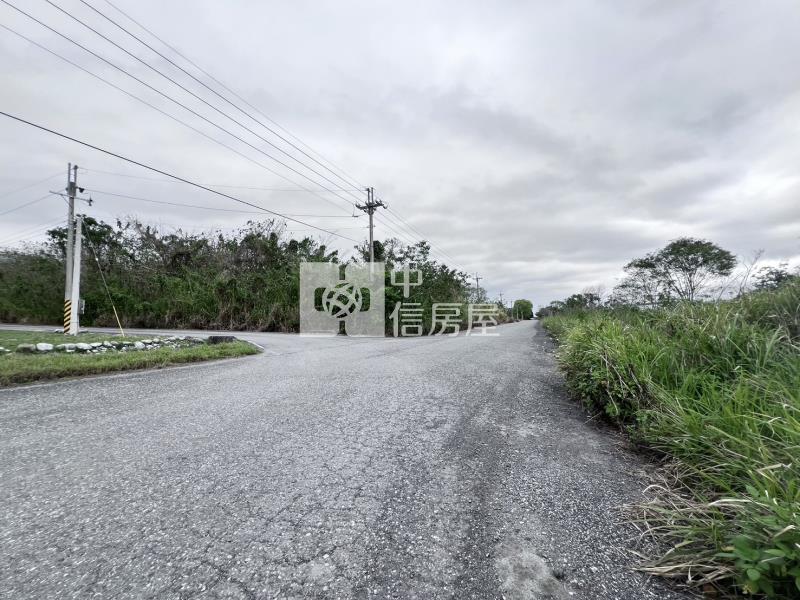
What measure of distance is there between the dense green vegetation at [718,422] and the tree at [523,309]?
2354 inches

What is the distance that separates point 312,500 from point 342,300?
1382cm

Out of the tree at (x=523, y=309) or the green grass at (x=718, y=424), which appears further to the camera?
the tree at (x=523, y=309)

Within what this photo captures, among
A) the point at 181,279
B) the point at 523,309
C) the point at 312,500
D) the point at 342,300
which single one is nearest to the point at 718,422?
the point at 312,500

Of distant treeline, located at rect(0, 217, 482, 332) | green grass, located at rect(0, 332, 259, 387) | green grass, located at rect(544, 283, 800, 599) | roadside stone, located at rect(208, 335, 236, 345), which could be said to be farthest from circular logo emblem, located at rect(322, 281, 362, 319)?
green grass, located at rect(544, 283, 800, 599)

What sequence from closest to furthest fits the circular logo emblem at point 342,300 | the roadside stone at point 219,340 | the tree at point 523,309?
1. the roadside stone at point 219,340
2. the circular logo emblem at point 342,300
3. the tree at point 523,309

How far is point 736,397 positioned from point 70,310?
15.9 m

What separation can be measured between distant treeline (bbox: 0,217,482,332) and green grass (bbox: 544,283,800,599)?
12551 millimetres

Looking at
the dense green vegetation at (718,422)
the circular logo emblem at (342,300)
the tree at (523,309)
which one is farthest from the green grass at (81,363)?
the tree at (523,309)

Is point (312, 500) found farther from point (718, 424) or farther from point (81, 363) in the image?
point (81, 363)

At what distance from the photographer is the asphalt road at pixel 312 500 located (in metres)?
1.23

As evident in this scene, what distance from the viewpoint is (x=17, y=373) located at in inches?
165

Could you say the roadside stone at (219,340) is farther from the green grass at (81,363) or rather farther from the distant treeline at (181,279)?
the distant treeline at (181,279)

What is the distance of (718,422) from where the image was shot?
2023 millimetres

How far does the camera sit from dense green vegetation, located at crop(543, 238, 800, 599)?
117 centimetres
